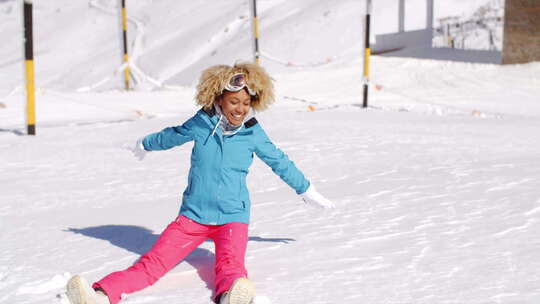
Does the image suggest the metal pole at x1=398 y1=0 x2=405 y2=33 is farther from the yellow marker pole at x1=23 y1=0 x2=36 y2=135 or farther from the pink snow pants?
the pink snow pants

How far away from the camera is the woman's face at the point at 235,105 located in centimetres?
342

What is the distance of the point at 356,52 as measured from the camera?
1808 cm

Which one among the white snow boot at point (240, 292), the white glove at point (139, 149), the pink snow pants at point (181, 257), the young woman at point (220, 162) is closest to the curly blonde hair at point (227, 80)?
the young woman at point (220, 162)

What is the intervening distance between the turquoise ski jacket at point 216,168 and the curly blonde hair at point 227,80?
0.23 feet

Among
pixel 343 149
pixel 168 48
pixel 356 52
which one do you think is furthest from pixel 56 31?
pixel 343 149

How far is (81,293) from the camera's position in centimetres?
295

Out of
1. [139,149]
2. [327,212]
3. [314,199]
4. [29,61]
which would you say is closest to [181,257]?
[139,149]

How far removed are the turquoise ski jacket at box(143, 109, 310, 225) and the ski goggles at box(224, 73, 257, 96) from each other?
16cm

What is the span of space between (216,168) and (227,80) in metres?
0.40

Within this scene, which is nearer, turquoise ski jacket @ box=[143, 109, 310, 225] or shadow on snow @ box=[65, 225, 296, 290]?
turquoise ski jacket @ box=[143, 109, 310, 225]

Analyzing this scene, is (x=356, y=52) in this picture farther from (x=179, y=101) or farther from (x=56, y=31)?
(x=56, y=31)

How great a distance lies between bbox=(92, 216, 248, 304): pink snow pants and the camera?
314 cm

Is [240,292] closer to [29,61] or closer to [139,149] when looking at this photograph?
[139,149]

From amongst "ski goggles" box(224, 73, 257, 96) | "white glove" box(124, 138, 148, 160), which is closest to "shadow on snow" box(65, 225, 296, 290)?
"white glove" box(124, 138, 148, 160)
